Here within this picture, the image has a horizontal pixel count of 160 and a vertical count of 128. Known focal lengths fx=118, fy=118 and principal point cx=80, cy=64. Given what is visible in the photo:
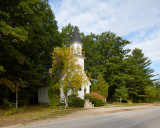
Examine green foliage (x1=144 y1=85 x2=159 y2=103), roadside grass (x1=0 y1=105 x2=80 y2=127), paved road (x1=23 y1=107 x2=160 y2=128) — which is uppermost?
paved road (x1=23 y1=107 x2=160 y2=128)

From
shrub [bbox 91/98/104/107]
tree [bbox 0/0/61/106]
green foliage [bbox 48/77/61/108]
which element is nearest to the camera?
tree [bbox 0/0/61/106]

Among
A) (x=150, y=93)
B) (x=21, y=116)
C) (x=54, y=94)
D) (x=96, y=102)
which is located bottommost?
(x=150, y=93)

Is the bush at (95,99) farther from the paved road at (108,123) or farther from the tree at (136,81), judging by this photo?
the tree at (136,81)

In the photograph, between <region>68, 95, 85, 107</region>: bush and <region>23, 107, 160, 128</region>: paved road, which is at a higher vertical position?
<region>23, 107, 160, 128</region>: paved road

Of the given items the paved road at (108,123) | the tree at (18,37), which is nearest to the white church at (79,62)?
the tree at (18,37)

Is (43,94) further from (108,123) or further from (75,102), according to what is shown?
(108,123)

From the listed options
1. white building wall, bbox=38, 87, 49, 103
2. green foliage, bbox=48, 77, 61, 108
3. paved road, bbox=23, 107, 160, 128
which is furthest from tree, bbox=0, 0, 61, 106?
paved road, bbox=23, 107, 160, 128

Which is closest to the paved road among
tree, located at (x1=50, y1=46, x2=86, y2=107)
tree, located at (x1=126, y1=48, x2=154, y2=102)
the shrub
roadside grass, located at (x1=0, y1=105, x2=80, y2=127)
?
roadside grass, located at (x1=0, y1=105, x2=80, y2=127)

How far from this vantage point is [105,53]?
117 ft

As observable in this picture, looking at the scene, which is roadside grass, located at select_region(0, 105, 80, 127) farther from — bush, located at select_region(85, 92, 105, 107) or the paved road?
bush, located at select_region(85, 92, 105, 107)

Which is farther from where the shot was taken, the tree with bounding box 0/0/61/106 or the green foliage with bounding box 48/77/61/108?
the green foliage with bounding box 48/77/61/108

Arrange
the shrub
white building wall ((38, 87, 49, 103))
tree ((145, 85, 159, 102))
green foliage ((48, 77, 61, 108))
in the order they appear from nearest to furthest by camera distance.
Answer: green foliage ((48, 77, 61, 108)) < the shrub < white building wall ((38, 87, 49, 103)) < tree ((145, 85, 159, 102))

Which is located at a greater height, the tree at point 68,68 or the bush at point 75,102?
the tree at point 68,68

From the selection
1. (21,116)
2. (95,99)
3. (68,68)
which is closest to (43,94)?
(95,99)
